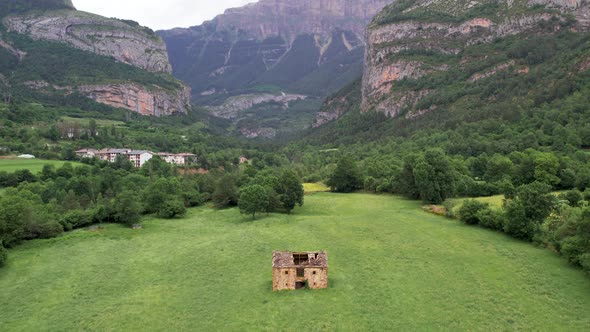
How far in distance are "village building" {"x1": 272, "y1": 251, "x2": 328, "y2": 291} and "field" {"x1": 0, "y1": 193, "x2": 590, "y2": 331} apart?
87 cm

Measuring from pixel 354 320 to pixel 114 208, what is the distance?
162 ft

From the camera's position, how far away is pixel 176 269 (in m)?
46.4

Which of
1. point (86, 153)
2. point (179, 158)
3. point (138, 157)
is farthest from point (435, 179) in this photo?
point (86, 153)

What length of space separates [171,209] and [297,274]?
41.1m

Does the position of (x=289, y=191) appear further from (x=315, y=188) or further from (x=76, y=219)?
(x=76, y=219)

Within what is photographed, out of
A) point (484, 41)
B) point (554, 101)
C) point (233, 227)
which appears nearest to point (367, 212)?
point (233, 227)

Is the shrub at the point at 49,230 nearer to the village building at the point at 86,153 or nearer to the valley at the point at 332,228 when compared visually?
the valley at the point at 332,228

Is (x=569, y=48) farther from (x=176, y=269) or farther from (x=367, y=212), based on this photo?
(x=176, y=269)

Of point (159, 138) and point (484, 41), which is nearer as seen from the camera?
point (159, 138)

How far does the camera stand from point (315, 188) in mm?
103250

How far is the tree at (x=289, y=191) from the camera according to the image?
75250 millimetres

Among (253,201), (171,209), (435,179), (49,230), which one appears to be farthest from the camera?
(171,209)

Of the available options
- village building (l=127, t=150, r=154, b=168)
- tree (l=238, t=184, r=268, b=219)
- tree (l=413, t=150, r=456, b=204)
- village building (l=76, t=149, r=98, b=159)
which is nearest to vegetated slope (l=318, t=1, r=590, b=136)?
tree (l=413, t=150, r=456, b=204)

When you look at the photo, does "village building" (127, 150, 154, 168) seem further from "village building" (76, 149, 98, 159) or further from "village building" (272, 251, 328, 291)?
"village building" (272, 251, 328, 291)
